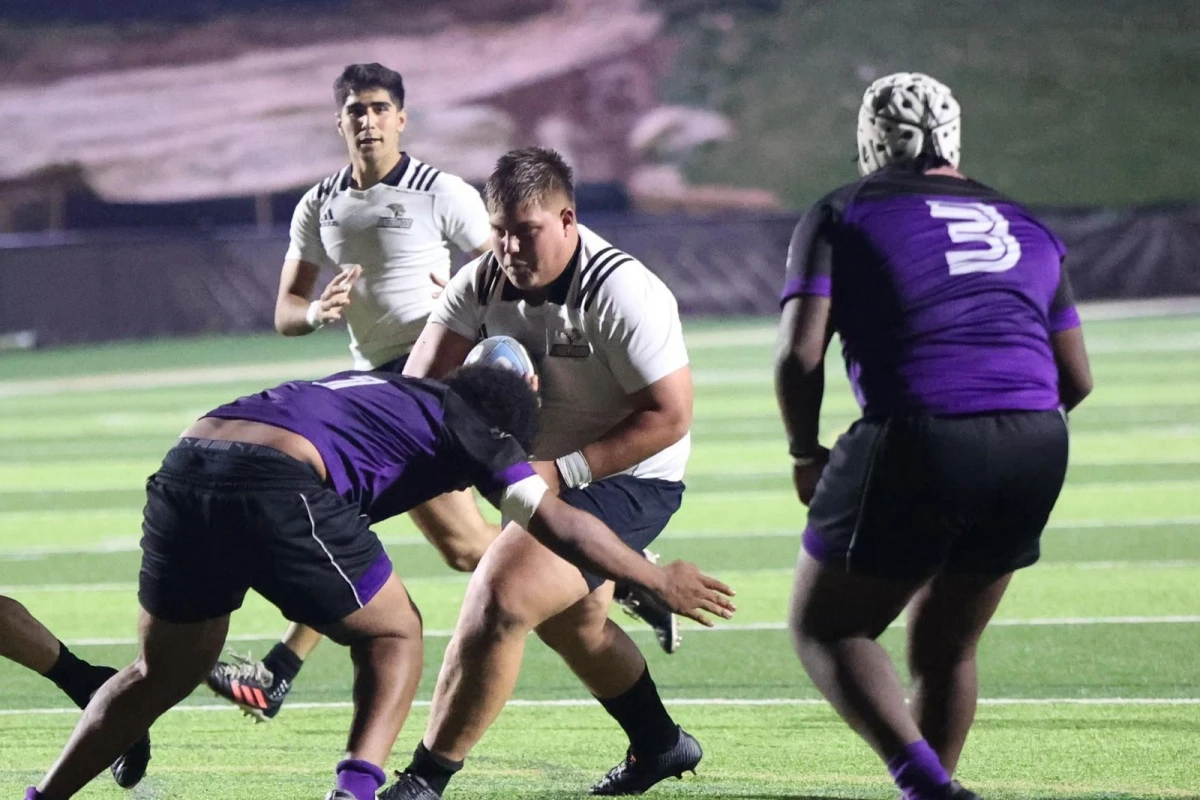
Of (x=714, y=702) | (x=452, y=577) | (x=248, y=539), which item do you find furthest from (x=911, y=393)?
(x=452, y=577)

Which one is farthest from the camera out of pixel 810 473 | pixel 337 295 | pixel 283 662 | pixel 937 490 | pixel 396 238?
pixel 396 238

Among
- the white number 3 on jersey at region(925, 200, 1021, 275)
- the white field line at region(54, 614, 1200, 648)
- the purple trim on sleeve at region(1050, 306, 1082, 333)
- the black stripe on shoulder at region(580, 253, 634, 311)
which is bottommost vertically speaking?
the white field line at region(54, 614, 1200, 648)

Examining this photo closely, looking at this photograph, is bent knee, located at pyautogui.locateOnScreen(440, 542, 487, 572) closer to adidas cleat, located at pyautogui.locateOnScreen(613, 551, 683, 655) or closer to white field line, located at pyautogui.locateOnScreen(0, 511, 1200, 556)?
adidas cleat, located at pyautogui.locateOnScreen(613, 551, 683, 655)

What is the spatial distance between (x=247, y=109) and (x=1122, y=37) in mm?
15903

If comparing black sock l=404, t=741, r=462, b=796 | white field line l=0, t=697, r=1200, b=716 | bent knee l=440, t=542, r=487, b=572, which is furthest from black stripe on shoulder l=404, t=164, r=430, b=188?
black sock l=404, t=741, r=462, b=796

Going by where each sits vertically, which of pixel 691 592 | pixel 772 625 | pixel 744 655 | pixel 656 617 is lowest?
pixel 772 625

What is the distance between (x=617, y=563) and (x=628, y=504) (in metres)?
0.75

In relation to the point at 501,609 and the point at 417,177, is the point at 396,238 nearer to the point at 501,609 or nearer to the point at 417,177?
the point at 417,177

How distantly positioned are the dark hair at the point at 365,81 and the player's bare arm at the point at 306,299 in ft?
2.12

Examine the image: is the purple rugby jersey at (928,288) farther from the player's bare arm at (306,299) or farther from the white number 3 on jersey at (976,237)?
the player's bare arm at (306,299)

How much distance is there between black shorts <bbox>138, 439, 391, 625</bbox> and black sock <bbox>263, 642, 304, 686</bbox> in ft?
6.76

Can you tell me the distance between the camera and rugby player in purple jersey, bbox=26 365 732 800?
4344 mm

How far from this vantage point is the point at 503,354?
4.89 meters

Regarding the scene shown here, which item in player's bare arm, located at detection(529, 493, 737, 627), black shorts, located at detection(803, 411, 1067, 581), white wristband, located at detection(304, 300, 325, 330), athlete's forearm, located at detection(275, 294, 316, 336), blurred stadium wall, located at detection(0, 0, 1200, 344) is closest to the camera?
black shorts, located at detection(803, 411, 1067, 581)
